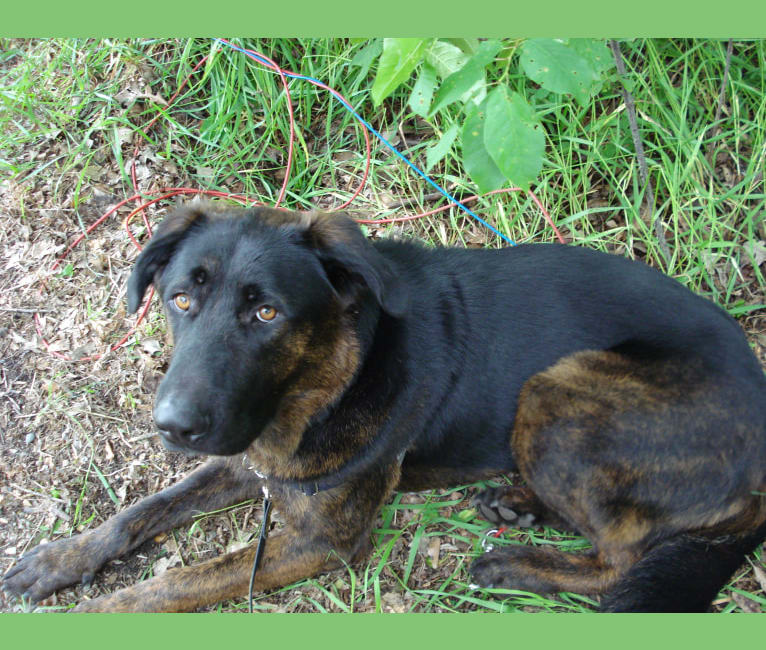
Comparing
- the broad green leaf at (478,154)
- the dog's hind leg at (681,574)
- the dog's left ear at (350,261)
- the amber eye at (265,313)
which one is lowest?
the dog's hind leg at (681,574)

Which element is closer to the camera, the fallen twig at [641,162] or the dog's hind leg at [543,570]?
the dog's hind leg at [543,570]

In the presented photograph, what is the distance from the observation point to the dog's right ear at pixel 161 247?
2.53 m

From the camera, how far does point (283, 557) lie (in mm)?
2857

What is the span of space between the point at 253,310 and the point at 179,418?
1.54 feet

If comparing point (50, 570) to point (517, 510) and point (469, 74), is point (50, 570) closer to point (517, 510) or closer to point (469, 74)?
point (517, 510)

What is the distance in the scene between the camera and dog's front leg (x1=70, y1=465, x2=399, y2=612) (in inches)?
110

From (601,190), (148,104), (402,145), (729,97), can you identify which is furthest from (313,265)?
(729,97)

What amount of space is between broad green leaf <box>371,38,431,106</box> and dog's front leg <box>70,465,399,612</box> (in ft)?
5.34

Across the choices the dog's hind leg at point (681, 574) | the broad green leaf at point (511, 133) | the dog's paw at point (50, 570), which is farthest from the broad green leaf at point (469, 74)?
the dog's paw at point (50, 570)

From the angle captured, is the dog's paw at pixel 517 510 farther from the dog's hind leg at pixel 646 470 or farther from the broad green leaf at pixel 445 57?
the broad green leaf at pixel 445 57

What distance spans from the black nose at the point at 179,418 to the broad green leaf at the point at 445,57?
1.63 metres

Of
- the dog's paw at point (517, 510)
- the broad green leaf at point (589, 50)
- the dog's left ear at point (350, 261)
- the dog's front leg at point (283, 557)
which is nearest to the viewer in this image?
the dog's left ear at point (350, 261)

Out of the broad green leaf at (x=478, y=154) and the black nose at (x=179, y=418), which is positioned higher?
the broad green leaf at (x=478, y=154)

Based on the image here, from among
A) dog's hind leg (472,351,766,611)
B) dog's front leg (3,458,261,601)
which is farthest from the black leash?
dog's hind leg (472,351,766,611)
